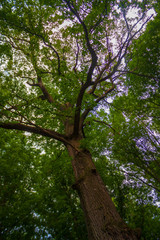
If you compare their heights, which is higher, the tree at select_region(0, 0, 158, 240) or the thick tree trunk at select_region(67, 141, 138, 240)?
the tree at select_region(0, 0, 158, 240)

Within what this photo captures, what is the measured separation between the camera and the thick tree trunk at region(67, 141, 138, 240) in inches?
113

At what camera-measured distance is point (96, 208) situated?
3412 millimetres

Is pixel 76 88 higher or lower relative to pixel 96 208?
higher

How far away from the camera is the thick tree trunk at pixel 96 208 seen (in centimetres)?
287

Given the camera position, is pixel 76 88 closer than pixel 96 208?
No

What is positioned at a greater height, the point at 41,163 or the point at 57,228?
the point at 41,163

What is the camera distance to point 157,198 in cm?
820

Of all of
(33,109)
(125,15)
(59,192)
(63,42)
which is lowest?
(59,192)

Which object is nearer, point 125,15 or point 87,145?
point 87,145

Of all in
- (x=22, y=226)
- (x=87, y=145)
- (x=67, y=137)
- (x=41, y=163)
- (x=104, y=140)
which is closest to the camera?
(x=87, y=145)

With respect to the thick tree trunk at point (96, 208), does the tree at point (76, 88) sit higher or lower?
higher

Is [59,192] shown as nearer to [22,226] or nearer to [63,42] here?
[22,226]

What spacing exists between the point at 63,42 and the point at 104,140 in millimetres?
6440

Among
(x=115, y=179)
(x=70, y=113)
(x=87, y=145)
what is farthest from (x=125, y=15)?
(x=115, y=179)
